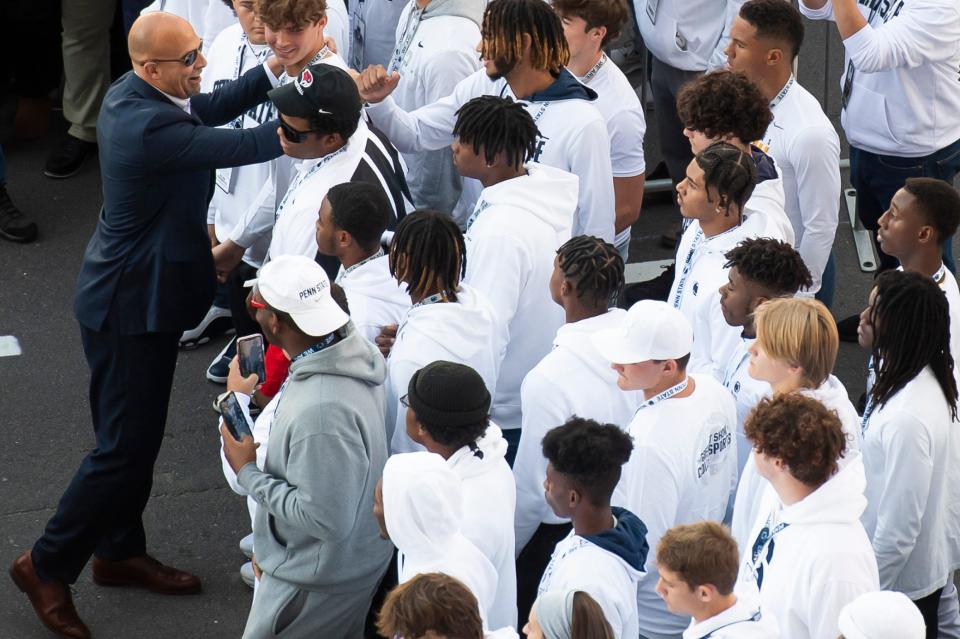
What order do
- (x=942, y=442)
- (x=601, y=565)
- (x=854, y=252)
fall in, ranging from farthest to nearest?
(x=854, y=252) < (x=942, y=442) < (x=601, y=565)

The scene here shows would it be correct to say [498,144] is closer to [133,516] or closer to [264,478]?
[264,478]

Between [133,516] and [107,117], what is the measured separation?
1608 mm

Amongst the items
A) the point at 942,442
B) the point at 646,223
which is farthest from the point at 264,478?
the point at 646,223

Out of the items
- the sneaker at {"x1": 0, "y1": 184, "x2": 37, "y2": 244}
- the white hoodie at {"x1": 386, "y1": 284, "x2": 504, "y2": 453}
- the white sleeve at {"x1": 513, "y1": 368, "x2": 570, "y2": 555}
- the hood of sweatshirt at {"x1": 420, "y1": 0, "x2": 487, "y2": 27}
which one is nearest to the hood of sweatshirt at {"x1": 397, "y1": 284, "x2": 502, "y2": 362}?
the white hoodie at {"x1": 386, "y1": 284, "x2": 504, "y2": 453}

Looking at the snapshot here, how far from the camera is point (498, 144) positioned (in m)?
5.05

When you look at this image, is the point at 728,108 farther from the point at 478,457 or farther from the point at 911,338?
the point at 478,457

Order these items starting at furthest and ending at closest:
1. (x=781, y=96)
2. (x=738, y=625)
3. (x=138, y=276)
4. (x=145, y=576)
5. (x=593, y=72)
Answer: (x=593, y=72) < (x=781, y=96) < (x=145, y=576) < (x=138, y=276) < (x=738, y=625)

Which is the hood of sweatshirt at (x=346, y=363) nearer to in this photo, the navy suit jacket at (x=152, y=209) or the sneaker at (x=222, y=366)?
the navy suit jacket at (x=152, y=209)

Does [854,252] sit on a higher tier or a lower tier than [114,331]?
lower

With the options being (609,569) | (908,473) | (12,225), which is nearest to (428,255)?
(609,569)

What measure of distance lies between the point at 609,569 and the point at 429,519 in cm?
54

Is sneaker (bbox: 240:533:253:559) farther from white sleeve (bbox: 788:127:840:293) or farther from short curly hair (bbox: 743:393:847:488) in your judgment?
white sleeve (bbox: 788:127:840:293)

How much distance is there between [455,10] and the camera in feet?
21.3

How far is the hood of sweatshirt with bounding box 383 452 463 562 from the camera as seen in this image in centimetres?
348
